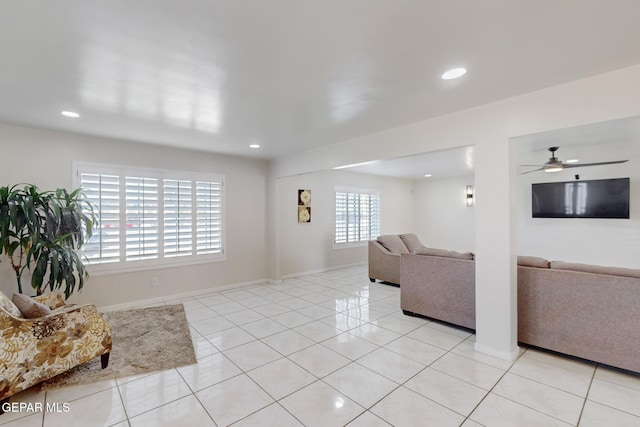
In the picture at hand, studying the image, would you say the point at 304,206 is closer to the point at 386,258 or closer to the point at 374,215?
the point at 386,258

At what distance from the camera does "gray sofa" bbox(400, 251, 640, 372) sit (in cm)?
246

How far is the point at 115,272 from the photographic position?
13.8ft

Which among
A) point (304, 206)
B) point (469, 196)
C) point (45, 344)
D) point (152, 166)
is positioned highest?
point (152, 166)

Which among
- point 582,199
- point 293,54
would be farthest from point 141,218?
point 582,199

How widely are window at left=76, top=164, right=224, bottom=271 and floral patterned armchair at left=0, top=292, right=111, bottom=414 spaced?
1.91 metres

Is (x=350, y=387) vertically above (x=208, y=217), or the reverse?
(x=208, y=217)

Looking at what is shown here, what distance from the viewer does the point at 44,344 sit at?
221 cm

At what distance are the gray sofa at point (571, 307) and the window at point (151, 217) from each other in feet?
12.7

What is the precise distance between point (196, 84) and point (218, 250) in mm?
3399

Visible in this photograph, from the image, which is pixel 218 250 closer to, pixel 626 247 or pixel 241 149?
pixel 241 149

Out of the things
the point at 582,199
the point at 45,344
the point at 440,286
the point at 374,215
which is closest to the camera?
the point at 45,344

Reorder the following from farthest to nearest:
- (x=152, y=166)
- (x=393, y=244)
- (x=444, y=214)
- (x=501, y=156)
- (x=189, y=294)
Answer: (x=444, y=214), (x=393, y=244), (x=189, y=294), (x=152, y=166), (x=501, y=156)

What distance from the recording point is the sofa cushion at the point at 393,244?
5.97m

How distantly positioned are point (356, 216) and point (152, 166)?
4.67m
